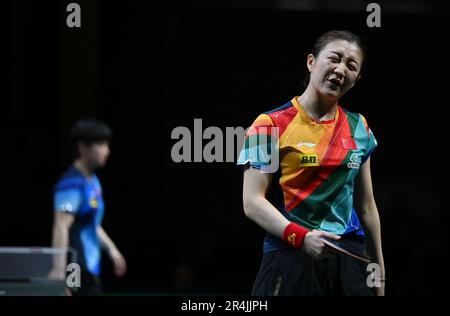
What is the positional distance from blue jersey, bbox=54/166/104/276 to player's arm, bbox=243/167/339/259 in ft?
9.17

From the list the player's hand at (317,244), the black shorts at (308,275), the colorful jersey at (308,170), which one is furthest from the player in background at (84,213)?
the player's hand at (317,244)

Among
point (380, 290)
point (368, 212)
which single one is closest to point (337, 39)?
point (368, 212)

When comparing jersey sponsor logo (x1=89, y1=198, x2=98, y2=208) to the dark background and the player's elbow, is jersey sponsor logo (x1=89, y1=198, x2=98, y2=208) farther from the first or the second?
the player's elbow

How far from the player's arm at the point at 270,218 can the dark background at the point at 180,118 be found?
12.5 ft

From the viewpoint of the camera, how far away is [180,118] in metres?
9.05

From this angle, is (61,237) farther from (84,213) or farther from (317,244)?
(317,244)

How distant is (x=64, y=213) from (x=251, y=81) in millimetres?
2379

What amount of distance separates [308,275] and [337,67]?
34.7 inches

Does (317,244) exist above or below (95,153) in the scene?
below

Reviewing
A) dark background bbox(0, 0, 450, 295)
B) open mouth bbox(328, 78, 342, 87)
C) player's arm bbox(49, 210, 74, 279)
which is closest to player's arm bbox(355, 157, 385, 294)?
open mouth bbox(328, 78, 342, 87)

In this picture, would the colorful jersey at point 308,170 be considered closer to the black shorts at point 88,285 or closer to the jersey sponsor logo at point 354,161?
the jersey sponsor logo at point 354,161

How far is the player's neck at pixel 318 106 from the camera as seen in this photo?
378 centimetres

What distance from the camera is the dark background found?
26.1ft
